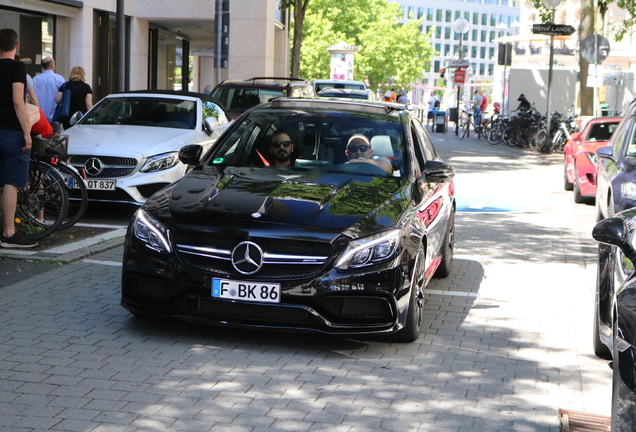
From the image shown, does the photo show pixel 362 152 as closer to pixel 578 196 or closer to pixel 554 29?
pixel 578 196

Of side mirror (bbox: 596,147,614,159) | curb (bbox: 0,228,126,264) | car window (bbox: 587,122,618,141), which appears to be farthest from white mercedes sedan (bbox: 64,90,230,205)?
car window (bbox: 587,122,618,141)

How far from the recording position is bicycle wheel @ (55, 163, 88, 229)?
1027 cm

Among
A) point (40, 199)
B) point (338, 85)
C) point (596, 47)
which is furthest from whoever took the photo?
point (338, 85)

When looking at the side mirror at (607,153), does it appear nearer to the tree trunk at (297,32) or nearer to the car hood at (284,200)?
the car hood at (284,200)

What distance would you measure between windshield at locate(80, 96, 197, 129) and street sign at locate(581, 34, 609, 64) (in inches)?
534

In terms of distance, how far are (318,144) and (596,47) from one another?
18057 millimetres

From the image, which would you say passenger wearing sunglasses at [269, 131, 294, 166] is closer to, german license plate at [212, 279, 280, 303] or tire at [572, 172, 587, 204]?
german license plate at [212, 279, 280, 303]

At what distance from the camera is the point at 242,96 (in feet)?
65.5

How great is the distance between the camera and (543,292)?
28.5ft

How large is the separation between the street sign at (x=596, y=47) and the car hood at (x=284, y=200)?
18.2m

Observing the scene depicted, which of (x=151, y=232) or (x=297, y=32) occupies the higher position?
(x=297, y=32)

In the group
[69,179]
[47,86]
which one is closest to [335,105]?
[69,179]

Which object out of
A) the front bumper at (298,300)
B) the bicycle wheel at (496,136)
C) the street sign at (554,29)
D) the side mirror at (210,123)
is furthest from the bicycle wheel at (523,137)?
the front bumper at (298,300)

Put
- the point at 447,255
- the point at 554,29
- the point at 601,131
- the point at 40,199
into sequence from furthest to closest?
the point at 554,29 < the point at 601,131 < the point at 40,199 < the point at 447,255
